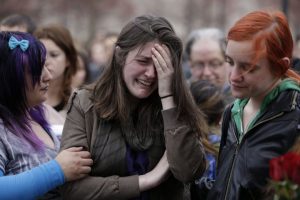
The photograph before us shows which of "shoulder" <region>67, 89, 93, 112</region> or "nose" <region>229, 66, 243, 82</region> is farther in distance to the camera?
"shoulder" <region>67, 89, 93, 112</region>

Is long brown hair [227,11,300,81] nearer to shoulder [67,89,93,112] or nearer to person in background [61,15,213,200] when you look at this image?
person in background [61,15,213,200]

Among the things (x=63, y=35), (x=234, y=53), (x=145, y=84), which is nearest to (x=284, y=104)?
(x=234, y=53)

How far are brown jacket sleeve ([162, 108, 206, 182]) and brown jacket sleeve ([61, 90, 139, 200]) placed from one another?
250 mm

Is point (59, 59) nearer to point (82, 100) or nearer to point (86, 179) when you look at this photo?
point (82, 100)

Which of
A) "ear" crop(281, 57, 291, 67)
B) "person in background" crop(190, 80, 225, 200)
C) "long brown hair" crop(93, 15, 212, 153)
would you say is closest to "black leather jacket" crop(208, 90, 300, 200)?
"ear" crop(281, 57, 291, 67)

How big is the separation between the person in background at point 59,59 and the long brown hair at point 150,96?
2.04 metres

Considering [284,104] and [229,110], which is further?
[229,110]

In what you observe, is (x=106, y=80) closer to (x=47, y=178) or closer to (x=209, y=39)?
(x=47, y=178)

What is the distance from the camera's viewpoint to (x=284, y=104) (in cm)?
335

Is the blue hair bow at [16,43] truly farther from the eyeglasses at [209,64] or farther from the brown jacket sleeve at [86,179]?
the eyeglasses at [209,64]

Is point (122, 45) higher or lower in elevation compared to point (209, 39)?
higher

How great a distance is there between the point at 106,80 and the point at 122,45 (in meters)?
0.22

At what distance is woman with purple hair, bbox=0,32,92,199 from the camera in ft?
11.8

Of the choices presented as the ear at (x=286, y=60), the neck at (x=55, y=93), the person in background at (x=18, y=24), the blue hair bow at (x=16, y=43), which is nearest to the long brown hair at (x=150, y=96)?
the blue hair bow at (x=16, y=43)
